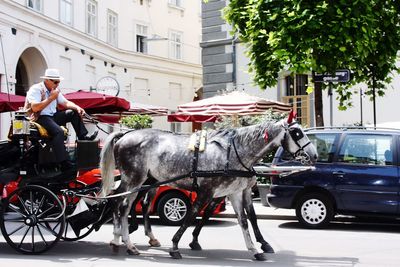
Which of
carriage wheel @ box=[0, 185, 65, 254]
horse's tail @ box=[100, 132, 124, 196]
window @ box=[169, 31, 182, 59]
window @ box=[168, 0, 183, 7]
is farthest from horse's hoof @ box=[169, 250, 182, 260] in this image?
window @ box=[168, 0, 183, 7]

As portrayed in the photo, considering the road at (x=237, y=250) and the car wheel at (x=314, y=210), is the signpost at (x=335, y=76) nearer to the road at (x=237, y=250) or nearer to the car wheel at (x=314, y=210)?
the car wheel at (x=314, y=210)

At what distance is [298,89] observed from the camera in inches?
868

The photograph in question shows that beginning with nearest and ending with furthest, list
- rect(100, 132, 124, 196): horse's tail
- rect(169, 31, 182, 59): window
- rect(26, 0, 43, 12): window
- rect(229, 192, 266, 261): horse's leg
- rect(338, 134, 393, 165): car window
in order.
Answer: rect(229, 192, 266, 261): horse's leg, rect(100, 132, 124, 196): horse's tail, rect(338, 134, 393, 165): car window, rect(26, 0, 43, 12): window, rect(169, 31, 182, 59): window

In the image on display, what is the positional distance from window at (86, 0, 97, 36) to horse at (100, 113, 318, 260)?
2180cm

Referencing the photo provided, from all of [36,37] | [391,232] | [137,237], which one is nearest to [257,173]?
[137,237]

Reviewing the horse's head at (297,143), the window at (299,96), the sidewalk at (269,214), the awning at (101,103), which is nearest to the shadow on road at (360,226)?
the sidewalk at (269,214)

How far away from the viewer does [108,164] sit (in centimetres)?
894

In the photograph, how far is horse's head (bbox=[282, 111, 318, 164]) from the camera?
809cm

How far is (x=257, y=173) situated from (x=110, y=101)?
18.1ft

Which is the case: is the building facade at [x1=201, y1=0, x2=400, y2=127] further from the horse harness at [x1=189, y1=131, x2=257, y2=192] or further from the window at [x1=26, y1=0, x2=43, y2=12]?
the horse harness at [x1=189, y1=131, x2=257, y2=192]

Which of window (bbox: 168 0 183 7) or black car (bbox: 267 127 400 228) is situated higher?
window (bbox: 168 0 183 7)

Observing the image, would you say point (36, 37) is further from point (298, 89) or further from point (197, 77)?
point (197, 77)

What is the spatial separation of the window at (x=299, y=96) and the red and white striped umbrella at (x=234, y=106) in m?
5.09

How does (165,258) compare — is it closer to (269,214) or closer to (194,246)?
(194,246)
